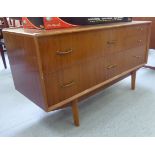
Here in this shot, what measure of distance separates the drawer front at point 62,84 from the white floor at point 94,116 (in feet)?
1.07

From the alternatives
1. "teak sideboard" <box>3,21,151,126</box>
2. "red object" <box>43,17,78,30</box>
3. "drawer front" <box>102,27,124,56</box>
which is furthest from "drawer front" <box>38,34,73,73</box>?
"drawer front" <box>102,27,124,56</box>

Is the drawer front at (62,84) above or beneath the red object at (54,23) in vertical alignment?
beneath

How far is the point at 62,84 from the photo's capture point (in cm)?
110

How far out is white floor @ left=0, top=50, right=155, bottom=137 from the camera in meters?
1.29

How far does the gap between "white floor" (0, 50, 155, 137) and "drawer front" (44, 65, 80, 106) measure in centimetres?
32

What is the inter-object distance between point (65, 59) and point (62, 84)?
160mm

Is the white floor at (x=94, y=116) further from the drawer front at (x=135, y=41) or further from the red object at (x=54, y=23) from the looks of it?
the red object at (x=54, y=23)

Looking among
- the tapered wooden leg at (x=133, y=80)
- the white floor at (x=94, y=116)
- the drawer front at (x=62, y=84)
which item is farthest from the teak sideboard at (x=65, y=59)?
the tapered wooden leg at (x=133, y=80)

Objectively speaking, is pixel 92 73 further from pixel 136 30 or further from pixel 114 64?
pixel 136 30

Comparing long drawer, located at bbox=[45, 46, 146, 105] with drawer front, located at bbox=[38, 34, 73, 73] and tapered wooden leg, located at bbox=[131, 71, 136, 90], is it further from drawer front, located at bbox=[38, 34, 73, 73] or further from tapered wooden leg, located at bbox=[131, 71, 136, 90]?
tapered wooden leg, located at bbox=[131, 71, 136, 90]

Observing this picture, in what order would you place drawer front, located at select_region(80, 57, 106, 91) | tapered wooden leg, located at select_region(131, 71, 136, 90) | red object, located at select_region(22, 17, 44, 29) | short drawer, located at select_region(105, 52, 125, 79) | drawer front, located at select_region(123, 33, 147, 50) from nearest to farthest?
red object, located at select_region(22, 17, 44, 29) < drawer front, located at select_region(80, 57, 106, 91) < short drawer, located at select_region(105, 52, 125, 79) < drawer front, located at select_region(123, 33, 147, 50) < tapered wooden leg, located at select_region(131, 71, 136, 90)

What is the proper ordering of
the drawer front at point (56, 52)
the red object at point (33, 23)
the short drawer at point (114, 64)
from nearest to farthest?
the drawer front at point (56, 52), the red object at point (33, 23), the short drawer at point (114, 64)

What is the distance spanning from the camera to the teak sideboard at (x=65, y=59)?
975mm
